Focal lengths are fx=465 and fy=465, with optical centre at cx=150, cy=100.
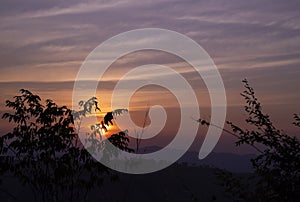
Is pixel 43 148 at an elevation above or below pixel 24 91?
below

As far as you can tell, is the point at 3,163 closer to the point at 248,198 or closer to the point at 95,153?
the point at 95,153

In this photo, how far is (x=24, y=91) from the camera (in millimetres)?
13055

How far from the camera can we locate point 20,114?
12.9 m

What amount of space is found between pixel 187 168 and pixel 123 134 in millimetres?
39876

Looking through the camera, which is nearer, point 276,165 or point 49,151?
point 276,165

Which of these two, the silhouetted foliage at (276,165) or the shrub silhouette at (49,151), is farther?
the shrub silhouette at (49,151)

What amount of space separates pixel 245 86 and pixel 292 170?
1.46 metres

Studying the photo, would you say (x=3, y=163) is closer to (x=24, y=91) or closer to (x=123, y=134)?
(x=24, y=91)

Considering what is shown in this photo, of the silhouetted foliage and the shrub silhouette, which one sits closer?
the silhouetted foliage

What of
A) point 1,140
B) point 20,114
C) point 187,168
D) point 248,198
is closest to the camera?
point 248,198

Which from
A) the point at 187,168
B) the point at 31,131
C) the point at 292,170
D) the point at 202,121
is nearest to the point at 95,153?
the point at 31,131

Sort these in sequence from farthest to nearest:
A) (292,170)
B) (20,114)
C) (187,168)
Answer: (187,168) < (20,114) < (292,170)

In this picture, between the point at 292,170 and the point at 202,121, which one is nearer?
the point at 292,170

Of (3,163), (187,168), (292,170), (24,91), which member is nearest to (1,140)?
(3,163)
